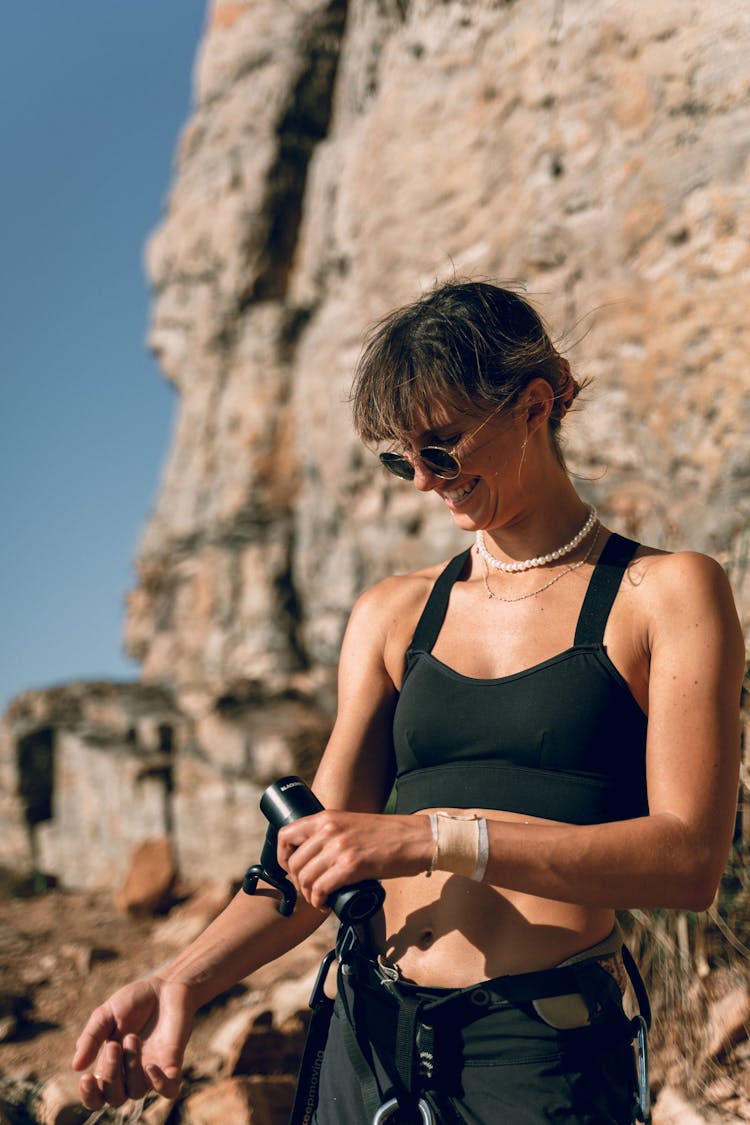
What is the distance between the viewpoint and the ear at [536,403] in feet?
6.21

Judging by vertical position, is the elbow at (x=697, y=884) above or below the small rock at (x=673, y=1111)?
above

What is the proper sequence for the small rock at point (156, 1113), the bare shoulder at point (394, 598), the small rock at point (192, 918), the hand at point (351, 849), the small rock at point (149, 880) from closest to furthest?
the hand at point (351, 849), the bare shoulder at point (394, 598), the small rock at point (156, 1113), the small rock at point (192, 918), the small rock at point (149, 880)

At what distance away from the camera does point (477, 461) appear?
1.87 metres

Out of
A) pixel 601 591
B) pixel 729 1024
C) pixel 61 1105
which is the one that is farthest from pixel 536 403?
pixel 61 1105

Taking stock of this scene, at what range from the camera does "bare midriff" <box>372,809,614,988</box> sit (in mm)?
1670

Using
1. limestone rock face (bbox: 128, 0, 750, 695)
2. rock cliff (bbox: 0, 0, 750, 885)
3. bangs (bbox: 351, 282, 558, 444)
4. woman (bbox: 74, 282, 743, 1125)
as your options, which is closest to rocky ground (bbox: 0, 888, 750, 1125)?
rock cliff (bbox: 0, 0, 750, 885)

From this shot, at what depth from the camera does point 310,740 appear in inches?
250

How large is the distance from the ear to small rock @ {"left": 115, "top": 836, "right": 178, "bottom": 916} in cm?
485

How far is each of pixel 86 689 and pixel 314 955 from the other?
4.63m

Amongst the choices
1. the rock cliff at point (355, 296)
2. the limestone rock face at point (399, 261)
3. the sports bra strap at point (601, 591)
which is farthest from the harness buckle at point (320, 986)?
Answer: the limestone rock face at point (399, 261)

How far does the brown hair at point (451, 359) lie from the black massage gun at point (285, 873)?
27.0 inches

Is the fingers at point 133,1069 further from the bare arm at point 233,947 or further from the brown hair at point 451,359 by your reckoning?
the brown hair at point 451,359

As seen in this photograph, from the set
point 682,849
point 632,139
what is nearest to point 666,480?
point 632,139

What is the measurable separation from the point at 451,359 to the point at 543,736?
688mm
